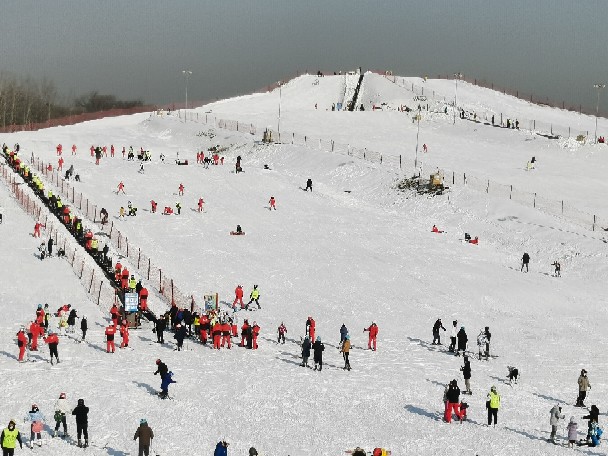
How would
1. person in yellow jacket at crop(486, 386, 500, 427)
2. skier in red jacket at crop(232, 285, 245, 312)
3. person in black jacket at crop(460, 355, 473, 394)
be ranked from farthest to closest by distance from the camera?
skier in red jacket at crop(232, 285, 245, 312), person in black jacket at crop(460, 355, 473, 394), person in yellow jacket at crop(486, 386, 500, 427)

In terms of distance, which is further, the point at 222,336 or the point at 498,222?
the point at 498,222

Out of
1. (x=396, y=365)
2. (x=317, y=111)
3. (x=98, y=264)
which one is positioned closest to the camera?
(x=396, y=365)

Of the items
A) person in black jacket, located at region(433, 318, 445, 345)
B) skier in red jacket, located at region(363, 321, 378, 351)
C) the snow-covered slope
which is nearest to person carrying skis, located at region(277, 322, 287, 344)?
the snow-covered slope

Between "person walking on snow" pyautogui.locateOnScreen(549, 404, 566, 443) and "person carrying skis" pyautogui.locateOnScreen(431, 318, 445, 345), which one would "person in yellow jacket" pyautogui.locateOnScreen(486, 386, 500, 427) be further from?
"person carrying skis" pyautogui.locateOnScreen(431, 318, 445, 345)

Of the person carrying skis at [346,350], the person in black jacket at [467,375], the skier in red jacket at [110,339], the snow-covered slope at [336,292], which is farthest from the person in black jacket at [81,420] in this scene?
the person in black jacket at [467,375]

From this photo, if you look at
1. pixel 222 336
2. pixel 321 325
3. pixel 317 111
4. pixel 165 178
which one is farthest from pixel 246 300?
pixel 317 111

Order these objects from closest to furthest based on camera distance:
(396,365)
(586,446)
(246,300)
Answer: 1. (586,446)
2. (396,365)
3. (246,300)

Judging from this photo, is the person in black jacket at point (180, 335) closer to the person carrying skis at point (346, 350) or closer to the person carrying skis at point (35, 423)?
the person carrying skis at point (346, 350)

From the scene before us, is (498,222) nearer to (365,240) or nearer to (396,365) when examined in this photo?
(365,240)

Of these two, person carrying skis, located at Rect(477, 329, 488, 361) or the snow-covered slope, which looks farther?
person carrying skis, located at Rect(477, 329, 488, 361)
